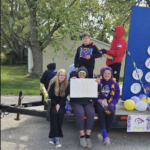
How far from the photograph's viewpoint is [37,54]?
1296 cm

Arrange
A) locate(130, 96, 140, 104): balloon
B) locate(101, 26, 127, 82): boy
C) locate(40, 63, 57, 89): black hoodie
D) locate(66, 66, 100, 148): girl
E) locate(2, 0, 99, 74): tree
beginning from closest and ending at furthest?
1. locate(66, 66, 100, 148): girl
2. locate(130, 96, 140, 104): balloon
3. locate(101, 26, 127, 82): boy
4. locate(40, 63, 57, 89): black hoodie
5. locate(2, 0, 99, 74): tree

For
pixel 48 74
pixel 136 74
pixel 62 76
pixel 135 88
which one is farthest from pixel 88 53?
pixel 135 88

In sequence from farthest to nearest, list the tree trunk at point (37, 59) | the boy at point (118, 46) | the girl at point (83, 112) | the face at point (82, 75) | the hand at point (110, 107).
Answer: the tree trunk at point (37, 59), the boy at point (118, 46), the face at point (82, 75), the hand at point (110, 107), the girl at point (83, 112)

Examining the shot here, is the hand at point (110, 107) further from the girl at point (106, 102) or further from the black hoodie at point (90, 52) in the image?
the black hoodie at point (90, 52)

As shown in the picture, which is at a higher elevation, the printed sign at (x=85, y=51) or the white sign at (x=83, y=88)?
the printed sign at (x=85, y=51)

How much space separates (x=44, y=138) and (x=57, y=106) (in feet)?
2.52

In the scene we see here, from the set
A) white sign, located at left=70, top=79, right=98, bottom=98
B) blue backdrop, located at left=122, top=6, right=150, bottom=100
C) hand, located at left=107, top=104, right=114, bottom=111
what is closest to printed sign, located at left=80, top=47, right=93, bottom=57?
blue backdrop, located at left=122, top=6, right=150, bottom=100

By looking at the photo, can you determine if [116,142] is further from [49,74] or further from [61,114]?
[49,74]

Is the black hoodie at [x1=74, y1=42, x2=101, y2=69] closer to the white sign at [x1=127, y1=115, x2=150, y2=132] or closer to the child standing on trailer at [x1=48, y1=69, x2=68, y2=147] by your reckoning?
the child standing on trailer at [x1=48, y1=69, x2=68, y2=147]

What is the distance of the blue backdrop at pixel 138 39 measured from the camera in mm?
3891

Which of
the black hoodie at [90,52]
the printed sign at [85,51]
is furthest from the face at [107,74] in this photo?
the printed sign at [85,51]

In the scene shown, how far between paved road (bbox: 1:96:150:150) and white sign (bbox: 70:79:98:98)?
2.95 ft

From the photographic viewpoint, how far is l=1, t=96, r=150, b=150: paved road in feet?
10.3

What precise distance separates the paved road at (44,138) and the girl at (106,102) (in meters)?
0.36
